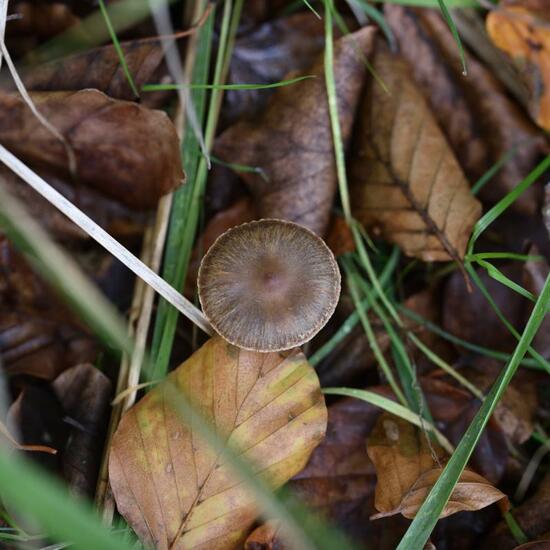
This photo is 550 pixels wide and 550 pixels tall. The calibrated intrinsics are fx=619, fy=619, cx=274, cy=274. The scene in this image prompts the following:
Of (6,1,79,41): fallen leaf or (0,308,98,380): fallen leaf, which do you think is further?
(6,1,79,41): fallen leaf

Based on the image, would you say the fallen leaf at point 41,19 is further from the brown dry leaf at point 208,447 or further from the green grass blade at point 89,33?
the brown dry leaf at point 208,447

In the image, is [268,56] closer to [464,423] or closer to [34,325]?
[34,325]

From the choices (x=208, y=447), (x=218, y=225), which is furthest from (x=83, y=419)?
(x=218, y=225)

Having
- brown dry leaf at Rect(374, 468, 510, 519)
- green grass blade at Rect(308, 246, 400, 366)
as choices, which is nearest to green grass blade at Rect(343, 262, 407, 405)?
green grass blade at Rect(308, 246, 400, 366)

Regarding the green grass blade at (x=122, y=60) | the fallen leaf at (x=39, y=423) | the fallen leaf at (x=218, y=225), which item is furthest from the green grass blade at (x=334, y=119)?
the fallen leaf at (x=39, y=423)

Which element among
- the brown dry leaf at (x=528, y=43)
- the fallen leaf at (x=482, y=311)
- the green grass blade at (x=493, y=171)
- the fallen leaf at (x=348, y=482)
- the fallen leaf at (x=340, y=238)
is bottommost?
the fallen leaf at (x=348, y=482)

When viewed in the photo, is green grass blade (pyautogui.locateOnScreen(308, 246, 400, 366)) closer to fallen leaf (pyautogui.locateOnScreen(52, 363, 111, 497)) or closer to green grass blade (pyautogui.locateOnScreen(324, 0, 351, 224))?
green grass blade (pyautogui.locateOnScreen(324, 0, 351, 224))
